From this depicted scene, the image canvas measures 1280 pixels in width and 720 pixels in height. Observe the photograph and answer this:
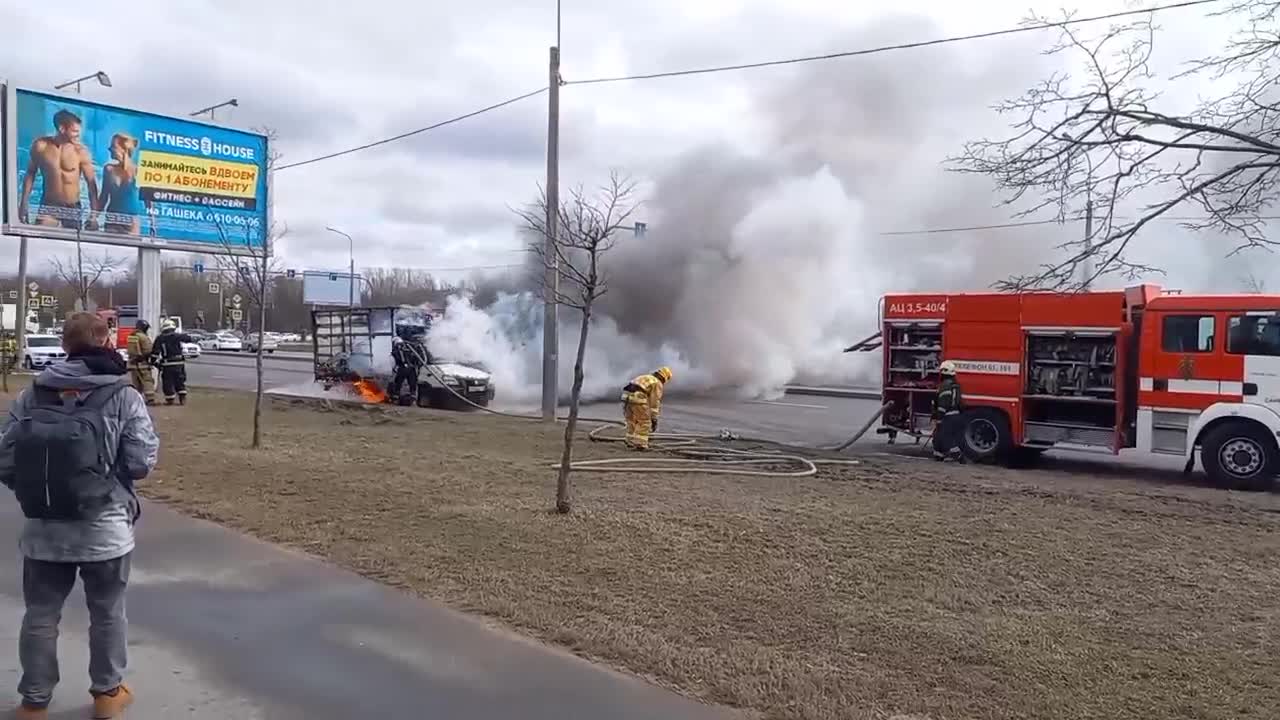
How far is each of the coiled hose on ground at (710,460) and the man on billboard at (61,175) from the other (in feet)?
45.2

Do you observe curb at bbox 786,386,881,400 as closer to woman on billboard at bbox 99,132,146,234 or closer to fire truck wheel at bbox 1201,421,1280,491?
fire truck wheel at bbox 1201,421,1280,491

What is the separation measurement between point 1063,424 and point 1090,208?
6.85 m

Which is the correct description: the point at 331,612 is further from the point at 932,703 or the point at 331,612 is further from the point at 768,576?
the point at 932,703

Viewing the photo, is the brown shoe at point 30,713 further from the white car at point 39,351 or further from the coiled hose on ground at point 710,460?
the white car at point 39,351

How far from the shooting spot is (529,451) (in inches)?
474

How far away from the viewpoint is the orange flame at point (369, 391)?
20.5 meters

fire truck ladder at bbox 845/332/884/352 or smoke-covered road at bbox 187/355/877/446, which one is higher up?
fire truck ladder at bbox 845/332/884/352

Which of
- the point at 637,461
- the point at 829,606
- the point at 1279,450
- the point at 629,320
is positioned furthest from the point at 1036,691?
the point at 629,320

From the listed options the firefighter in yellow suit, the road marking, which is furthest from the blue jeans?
the road marking

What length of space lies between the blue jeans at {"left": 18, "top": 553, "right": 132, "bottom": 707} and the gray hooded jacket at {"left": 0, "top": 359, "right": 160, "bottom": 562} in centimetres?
7

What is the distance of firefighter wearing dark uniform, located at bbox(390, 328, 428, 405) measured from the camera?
19.9 m

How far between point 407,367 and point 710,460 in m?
10.1

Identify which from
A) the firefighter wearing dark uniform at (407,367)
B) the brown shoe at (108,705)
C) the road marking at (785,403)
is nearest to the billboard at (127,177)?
the firefighter wearing dark uniform at (407,367)

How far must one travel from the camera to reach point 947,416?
1309 cm
